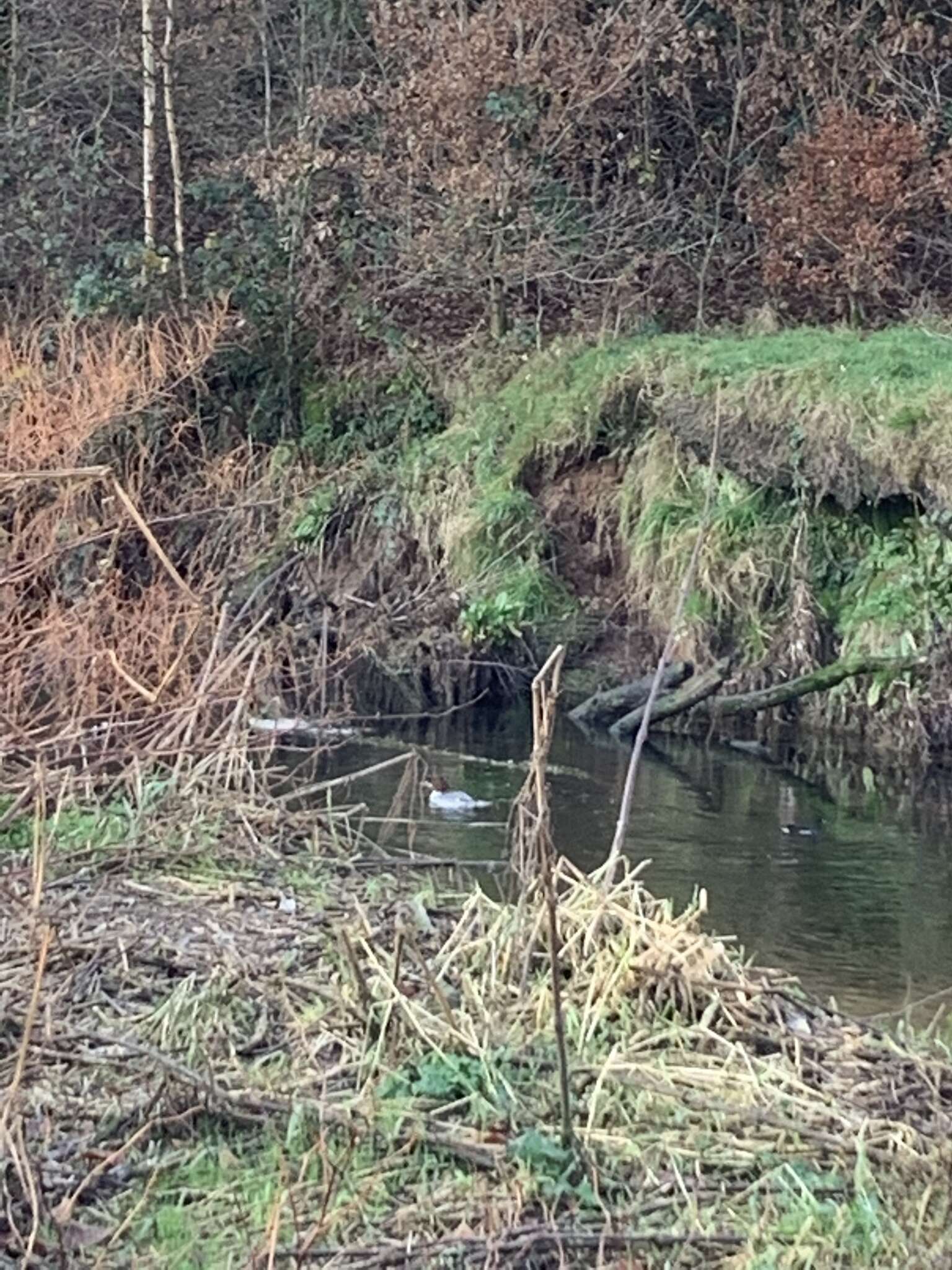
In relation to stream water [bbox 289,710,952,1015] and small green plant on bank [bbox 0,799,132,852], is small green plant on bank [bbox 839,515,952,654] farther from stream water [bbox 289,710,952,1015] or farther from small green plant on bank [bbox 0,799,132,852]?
small green plant on bank [bbox 0,799,132,852]

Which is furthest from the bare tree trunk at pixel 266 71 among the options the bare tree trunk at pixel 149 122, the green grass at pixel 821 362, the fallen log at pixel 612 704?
the fallen log at pixel 612 704

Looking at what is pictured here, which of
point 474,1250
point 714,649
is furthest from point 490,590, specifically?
point 474,1250

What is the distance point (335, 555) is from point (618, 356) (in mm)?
2775

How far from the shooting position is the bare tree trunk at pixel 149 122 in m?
16.0

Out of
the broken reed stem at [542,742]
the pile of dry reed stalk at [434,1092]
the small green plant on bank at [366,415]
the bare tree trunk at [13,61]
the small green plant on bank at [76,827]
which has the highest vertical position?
the broken reed stem at [542,742]

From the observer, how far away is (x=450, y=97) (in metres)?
14.8

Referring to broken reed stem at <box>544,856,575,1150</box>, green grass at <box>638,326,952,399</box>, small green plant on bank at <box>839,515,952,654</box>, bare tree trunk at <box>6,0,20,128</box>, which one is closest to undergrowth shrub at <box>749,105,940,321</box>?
green grass at <box>638,326,952,399</box>

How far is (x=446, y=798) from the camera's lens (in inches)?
371

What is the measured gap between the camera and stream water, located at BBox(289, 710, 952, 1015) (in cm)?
736

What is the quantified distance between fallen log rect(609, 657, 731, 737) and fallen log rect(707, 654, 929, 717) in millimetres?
205

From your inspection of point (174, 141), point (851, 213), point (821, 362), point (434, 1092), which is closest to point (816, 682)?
point (821, 362)

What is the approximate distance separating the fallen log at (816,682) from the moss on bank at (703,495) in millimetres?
188

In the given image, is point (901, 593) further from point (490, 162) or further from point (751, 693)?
point (490, 162)

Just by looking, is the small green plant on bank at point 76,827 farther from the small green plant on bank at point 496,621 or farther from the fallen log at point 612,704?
the small green plant on bank at point 496,621
